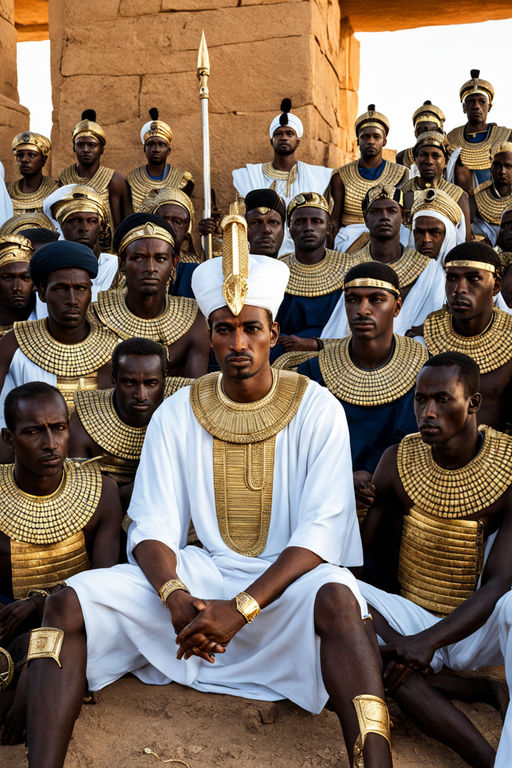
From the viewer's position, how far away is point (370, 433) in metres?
4.78

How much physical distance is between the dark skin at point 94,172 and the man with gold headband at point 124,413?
4072 millimetres

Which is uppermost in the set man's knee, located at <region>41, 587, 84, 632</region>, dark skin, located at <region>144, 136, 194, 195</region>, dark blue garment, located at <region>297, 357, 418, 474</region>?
dark skin, located at <region>144, 136, 194, 195</region>

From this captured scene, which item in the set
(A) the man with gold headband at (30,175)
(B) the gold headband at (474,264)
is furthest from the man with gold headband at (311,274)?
(A) the man with gold headband at (30,175)

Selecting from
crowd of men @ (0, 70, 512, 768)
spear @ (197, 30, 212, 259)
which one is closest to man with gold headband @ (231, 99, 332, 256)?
spear @ (197, 30, 212, 259)

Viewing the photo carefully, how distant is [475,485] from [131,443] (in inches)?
69.0

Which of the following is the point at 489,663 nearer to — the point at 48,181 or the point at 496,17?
the point at 48,181

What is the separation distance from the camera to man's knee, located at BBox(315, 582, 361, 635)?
2.96 meters

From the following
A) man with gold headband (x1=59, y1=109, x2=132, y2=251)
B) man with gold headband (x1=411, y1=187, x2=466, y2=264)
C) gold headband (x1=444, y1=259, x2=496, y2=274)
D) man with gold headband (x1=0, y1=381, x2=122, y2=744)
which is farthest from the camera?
man with gold headband (x1=59, y1=109, x2=132, y2=251)

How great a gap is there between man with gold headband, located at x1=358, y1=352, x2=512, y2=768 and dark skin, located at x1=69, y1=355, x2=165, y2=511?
1221mm

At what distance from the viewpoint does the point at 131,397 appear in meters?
4.45

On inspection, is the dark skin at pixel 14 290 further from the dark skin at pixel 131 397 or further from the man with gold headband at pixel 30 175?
Answer: the man with gold headband at pixel 30 175

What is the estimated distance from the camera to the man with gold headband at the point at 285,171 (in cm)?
820

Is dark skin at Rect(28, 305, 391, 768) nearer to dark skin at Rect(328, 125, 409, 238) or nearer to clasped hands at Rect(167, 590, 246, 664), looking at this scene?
clasped hands at Rect(167, 590, 246, 664)

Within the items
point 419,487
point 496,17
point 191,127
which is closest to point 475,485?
point 419,487
